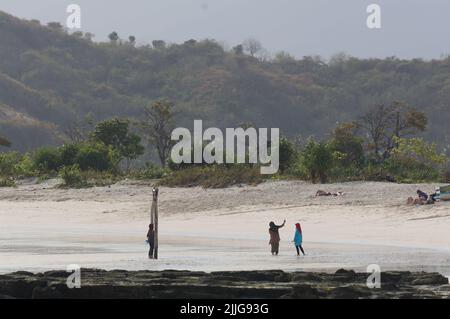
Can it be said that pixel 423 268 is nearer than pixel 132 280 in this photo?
No

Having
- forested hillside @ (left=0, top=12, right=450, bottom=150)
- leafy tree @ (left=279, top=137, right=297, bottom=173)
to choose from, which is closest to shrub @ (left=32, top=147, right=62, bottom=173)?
leafy tree @ (left=279, top=137, right=297, bottom=173)

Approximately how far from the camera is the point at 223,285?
24.2 metres

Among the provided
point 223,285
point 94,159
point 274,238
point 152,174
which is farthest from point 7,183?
point 223,285

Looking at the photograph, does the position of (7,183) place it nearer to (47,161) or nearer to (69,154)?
(47,161)

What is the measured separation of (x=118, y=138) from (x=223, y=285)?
5598 cm

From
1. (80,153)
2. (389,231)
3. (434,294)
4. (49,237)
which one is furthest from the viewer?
(80,153)

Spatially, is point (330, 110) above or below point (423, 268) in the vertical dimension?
above

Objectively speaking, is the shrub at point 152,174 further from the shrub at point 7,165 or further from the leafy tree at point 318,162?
the leafy tree at point 318,162

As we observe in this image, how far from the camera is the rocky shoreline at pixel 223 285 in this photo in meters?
23.2

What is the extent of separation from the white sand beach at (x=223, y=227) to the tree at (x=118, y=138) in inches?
648

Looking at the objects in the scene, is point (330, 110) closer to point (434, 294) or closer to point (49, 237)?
point (49, 237)

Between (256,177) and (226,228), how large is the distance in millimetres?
9623
